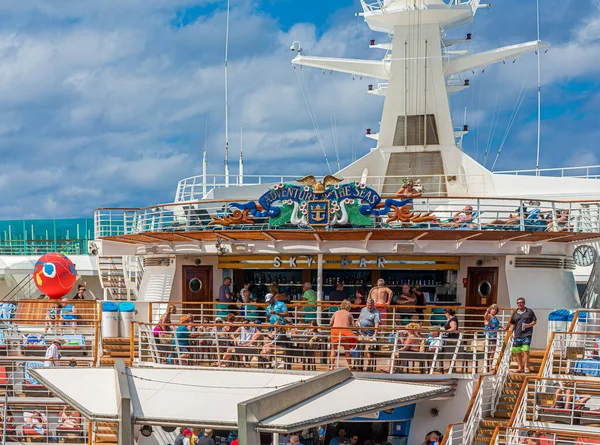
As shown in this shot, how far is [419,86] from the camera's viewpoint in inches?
1079

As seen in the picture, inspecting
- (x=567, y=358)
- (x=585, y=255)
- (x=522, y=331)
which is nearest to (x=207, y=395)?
(x=567, y=358)

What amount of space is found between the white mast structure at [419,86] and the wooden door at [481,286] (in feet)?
21.0

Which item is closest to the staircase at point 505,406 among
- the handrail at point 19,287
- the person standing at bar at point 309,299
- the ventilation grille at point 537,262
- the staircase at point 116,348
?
the ventilation grille at point 537,262

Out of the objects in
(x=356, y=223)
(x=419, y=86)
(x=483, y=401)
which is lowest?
(x=483, y=401)

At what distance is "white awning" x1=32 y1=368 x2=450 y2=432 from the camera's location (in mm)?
10523

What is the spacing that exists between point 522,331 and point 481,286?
16.3 ft

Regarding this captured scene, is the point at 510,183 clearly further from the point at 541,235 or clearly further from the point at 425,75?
the point at 541,235

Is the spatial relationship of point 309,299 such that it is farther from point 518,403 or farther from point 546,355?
point 518,403

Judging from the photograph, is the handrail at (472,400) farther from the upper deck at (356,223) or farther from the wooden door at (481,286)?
the wooden door at (481,286)

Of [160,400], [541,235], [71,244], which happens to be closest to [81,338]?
[160,400]

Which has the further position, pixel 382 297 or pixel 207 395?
pixel 382 297

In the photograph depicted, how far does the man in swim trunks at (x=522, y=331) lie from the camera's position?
15.5m

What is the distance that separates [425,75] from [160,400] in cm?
1849

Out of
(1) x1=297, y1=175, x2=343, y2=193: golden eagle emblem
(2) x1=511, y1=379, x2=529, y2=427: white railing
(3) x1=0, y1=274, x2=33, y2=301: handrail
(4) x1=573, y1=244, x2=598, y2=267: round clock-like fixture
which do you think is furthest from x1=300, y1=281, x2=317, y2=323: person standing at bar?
(3) x1=0, y1=274, x2=33, y2=301: handrail
